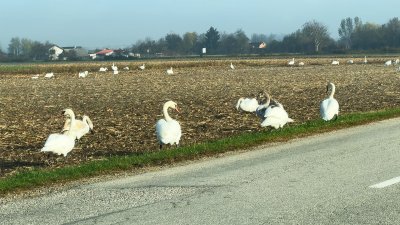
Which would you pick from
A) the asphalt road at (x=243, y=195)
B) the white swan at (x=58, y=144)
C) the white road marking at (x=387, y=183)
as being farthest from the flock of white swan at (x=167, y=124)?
the white road marking at (x=387, y=183)

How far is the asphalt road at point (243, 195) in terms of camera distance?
8031mm

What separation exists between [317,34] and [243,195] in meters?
169

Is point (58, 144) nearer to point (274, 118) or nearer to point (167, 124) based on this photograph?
point (167, 124)

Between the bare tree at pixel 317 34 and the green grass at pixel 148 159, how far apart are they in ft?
518

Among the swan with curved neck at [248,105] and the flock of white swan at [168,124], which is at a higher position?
the flock of white swan at [168,124]

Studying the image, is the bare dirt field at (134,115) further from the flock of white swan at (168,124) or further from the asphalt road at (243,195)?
the asphalt road at (243,195)

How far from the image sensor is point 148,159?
13000mm

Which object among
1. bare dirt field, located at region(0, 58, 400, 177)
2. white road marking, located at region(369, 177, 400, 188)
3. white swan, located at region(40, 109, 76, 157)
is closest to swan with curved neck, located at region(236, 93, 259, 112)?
bare dirt field, located at region(0, 58, 400, 177)

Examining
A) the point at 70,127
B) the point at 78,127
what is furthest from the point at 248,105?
the point at 70,127

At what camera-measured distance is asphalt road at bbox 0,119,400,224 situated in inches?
316

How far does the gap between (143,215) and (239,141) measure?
7229 millimetres

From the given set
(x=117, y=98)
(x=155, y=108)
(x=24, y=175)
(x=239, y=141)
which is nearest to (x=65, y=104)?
(x=117, y=98)

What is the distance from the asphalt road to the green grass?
0.74 metres

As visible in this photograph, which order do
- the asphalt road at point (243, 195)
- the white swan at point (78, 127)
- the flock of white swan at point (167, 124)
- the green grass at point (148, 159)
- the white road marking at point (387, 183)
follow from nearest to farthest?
the asphalt road at point (243, 195) < the white road marking at point (387, 183) < the green grass at point (148, 159) < the flock of white swan at point (167, 124) < the white swan at point (78, 127)
